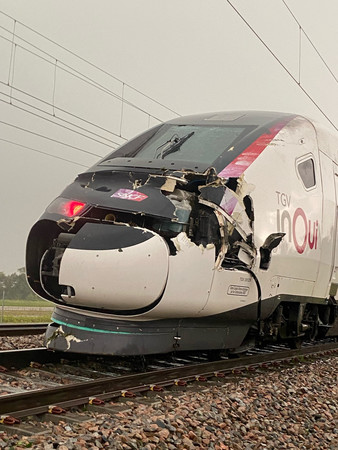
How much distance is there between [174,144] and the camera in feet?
21.1

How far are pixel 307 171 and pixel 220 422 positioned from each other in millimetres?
3666

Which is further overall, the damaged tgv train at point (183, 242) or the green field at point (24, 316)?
the green field at point (24, 316)

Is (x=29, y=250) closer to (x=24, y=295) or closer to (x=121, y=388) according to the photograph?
(x=121, y=388)

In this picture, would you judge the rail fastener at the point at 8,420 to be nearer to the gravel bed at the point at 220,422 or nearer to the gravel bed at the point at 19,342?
the gravel bed at the point at 220,422

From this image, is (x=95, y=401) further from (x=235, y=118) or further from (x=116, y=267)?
(x=235, y=118)

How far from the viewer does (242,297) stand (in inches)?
224

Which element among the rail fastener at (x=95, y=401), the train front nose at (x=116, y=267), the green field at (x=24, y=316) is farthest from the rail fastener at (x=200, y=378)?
the green field at (x=24, y=316)

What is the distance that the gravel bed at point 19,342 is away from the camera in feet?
24.4

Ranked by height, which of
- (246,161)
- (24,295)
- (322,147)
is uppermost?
(322,147)

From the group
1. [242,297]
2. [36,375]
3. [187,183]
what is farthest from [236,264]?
[36,375]

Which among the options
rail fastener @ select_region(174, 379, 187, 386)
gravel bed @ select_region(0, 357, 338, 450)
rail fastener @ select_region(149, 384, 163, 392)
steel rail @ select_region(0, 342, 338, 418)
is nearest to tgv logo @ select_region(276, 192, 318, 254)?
steel rail @ select_region(0, 342, 338, 418)

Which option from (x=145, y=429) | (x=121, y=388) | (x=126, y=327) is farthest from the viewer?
(x=126, y=327)

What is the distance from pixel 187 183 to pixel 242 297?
3.98 ft

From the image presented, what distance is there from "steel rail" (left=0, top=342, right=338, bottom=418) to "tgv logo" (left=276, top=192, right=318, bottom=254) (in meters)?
1.37
